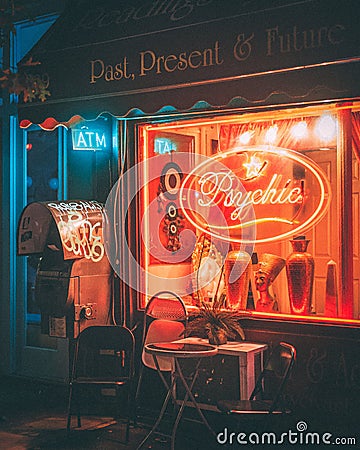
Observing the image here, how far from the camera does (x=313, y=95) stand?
665 cm

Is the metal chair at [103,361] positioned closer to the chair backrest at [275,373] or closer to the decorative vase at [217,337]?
the decorative vase at [217,337]

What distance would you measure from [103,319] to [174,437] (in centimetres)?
179

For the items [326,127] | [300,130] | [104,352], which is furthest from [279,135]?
[104,352]

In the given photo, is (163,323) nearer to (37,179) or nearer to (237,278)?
(237,278)

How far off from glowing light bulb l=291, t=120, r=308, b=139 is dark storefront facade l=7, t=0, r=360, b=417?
13 millimetres

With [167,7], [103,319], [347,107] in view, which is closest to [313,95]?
[347,107]

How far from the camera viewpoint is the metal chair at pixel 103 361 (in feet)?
22.9

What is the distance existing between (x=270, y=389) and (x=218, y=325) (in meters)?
0.71

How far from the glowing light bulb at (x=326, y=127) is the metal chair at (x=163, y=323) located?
2000 millimetres

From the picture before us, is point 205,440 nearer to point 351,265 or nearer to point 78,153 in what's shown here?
point 351,265

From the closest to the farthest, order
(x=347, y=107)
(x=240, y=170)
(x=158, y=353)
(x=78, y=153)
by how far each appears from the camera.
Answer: (x=158, y=353) → (x=347, y=107) → (x=240, y=170) → (x=78, y=153)

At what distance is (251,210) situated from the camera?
7742 mm

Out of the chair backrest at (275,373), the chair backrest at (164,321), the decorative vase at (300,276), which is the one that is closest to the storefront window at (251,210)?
the decorative vase at (300,276)

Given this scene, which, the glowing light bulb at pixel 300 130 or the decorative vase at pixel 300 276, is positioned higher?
the glowing light bulb at pixel 300 130
